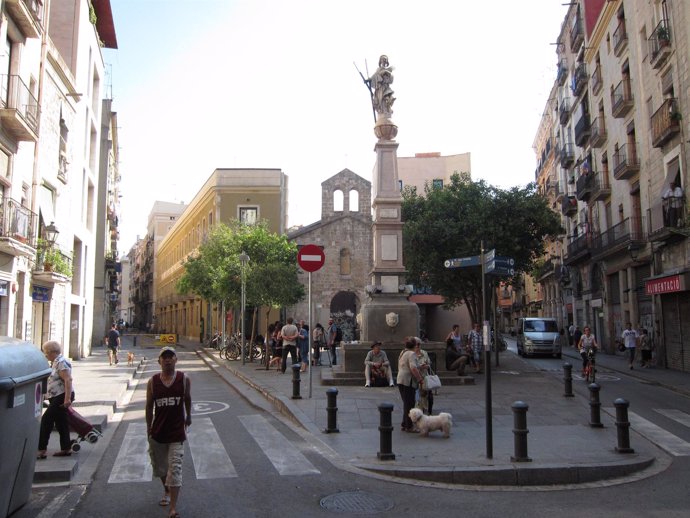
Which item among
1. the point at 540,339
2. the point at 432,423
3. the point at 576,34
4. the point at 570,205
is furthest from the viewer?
the point at 570,205

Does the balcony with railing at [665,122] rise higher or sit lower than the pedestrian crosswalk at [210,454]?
higher

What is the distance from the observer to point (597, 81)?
2945 cm

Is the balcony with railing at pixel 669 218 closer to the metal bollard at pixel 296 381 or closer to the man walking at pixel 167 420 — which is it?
the metal bollard at pixel 296 381

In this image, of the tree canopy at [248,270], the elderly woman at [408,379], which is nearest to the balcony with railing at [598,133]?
the tree canopy at [248,270]

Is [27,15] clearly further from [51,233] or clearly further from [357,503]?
[357,503]

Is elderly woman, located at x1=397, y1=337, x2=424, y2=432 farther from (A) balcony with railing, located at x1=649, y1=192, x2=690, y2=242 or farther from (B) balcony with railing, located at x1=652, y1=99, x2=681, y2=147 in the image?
(B) balcony with railing, located at x1=652, y1=99, x2=681, y2=147

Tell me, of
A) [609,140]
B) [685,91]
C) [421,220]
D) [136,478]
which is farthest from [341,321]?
[136,478]

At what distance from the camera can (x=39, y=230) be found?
67.3 ft

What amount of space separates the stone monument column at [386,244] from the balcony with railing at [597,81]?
54.8 feet

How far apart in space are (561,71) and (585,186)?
1115 centimetres

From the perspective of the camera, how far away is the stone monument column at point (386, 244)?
609 inches

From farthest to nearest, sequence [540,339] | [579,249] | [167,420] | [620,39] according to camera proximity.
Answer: [579,249]
[540,339]
[620,39]
[167,420]

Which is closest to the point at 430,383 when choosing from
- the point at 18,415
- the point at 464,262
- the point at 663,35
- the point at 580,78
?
the point at 464,262

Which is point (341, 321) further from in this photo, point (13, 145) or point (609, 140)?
point (13, 145)
